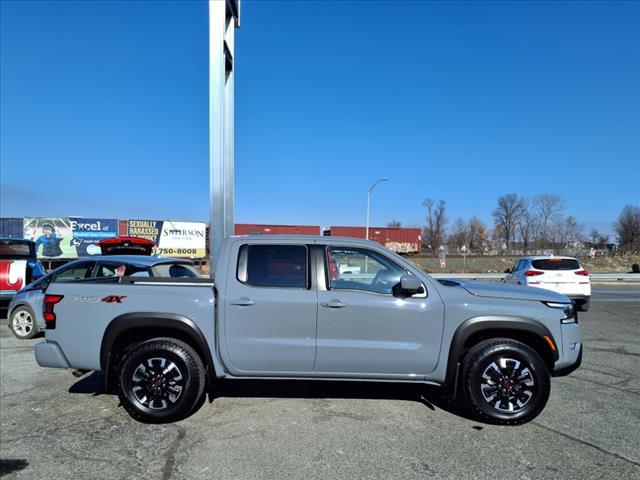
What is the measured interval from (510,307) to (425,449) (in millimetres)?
1589

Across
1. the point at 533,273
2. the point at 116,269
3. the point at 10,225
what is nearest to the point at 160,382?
the point at 116,269

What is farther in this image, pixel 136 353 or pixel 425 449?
pixel 136 353

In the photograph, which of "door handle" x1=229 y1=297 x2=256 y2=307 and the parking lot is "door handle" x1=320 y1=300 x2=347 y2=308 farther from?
the parking lot

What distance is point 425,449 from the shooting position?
137 inches

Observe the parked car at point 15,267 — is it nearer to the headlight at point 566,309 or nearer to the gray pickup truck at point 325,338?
the gray pickup truck at point 325,338

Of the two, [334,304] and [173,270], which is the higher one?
[173,270]

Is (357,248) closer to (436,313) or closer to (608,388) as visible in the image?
(436,313)

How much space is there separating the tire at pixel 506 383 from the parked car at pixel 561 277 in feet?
27.9

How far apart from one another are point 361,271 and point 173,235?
107 feet

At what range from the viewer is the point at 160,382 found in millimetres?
4016

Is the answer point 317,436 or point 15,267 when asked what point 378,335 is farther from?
point 15,267

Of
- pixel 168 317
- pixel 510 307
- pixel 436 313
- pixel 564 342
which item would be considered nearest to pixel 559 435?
pixel 564 342

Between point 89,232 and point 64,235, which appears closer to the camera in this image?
point 64,235

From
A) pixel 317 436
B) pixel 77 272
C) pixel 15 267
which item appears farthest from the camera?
pixel 15 267
